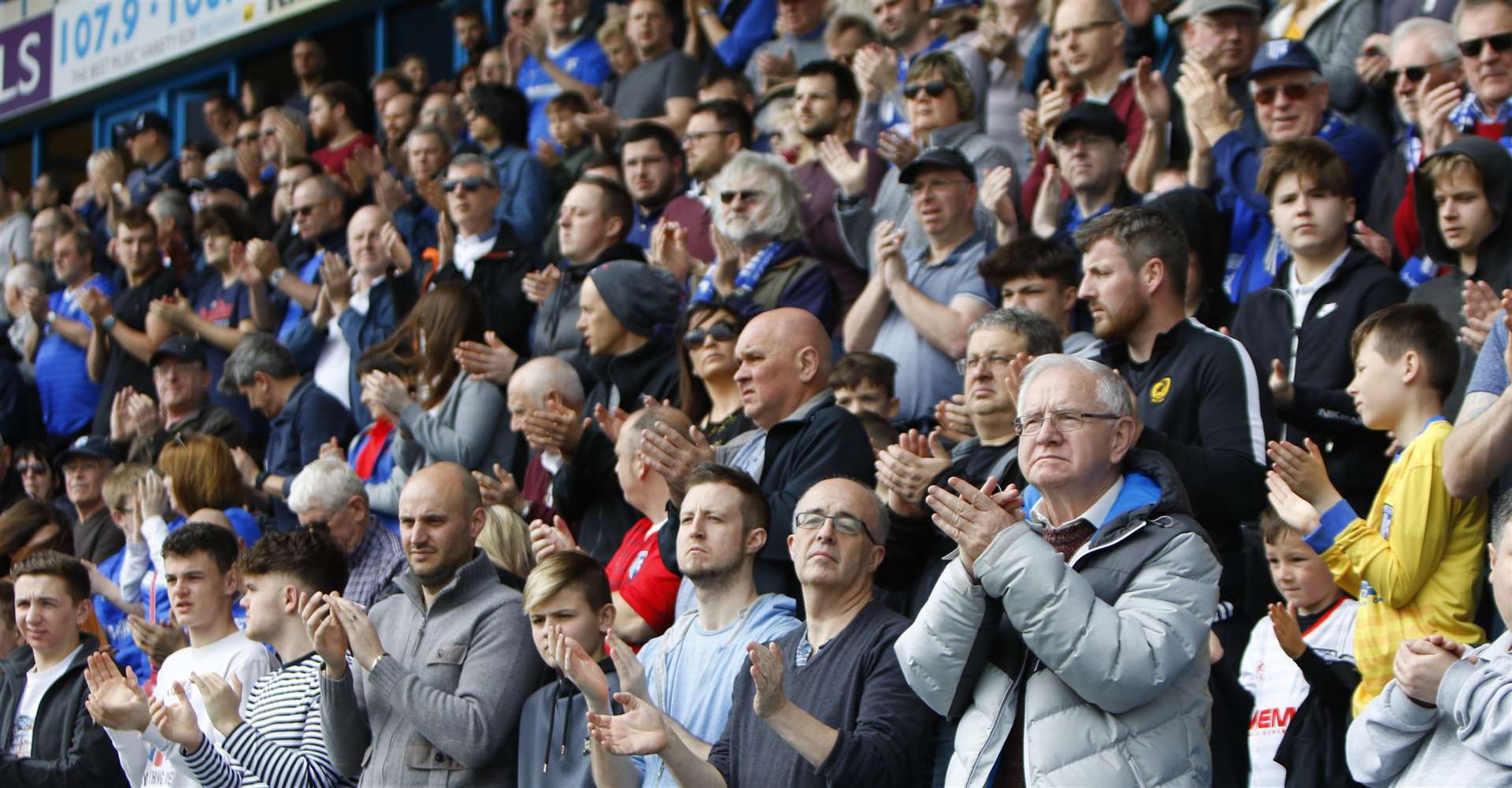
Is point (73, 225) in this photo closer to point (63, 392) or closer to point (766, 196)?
point (63, 392)

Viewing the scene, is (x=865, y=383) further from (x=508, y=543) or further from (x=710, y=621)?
(x=710, y=621)

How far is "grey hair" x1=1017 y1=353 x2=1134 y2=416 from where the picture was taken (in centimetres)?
397

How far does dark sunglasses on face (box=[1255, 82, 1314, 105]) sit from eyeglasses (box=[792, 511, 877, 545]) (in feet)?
9.55

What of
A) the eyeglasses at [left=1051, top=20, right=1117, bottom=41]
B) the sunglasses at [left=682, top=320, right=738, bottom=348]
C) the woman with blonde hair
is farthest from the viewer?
the eyeglasses at [left=1051, top=20, right=1117, bottom=41]

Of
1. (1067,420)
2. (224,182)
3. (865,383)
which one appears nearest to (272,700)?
(865,383)

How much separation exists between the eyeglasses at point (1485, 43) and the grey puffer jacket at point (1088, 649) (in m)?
2.97

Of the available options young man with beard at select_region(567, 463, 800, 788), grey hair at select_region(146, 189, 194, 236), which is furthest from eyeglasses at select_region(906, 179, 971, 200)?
grey hair at select_region(146, 189, 194, 236)

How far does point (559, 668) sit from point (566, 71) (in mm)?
7289

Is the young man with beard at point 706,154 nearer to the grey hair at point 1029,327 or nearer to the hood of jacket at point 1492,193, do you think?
the grey hair at point 1029,327

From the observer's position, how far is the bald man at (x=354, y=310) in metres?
8.64

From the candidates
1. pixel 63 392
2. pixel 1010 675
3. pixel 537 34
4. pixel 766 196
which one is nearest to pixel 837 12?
pixel 537 34

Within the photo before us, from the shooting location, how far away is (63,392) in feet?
36.2

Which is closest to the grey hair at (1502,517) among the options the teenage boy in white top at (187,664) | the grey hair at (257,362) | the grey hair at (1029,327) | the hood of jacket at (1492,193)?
the grey hair at (1029,327)

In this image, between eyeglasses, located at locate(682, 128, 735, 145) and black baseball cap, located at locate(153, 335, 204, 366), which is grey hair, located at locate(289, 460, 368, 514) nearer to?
black baseball cap, located at locate(153, 335, 204, 366)
